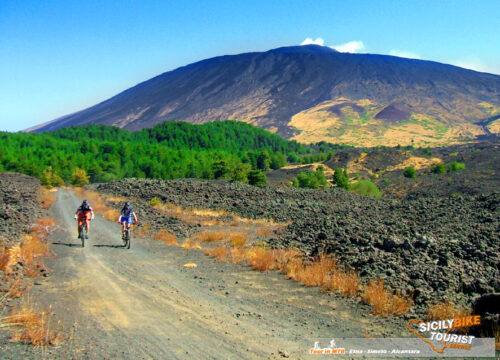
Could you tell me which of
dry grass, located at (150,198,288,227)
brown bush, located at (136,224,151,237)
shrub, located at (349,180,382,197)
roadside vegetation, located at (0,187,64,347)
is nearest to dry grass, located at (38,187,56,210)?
dry grass, located at (150,198,288,227)

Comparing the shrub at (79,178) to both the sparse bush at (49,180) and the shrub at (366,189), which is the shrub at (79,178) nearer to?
the sparse bush at (49,180)

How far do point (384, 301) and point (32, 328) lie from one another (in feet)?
18.1

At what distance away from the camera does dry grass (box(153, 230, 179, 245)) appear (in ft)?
47.0

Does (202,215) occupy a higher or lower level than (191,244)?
lower

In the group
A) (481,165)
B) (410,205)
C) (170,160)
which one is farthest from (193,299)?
(170,160)

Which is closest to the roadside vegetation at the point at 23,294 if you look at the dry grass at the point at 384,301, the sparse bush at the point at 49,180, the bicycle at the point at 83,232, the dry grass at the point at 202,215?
the bicycle at the point at 83,232

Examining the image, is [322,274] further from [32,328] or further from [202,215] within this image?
[202,215]

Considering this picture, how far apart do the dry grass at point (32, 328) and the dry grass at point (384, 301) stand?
5025 millimetres

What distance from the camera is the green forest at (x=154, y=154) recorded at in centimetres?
7738

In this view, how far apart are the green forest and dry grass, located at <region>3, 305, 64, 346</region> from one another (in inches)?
1962

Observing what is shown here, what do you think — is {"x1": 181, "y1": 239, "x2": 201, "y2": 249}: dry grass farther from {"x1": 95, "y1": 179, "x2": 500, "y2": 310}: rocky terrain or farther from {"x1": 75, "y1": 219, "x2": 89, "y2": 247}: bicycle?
{"x1": 75, "y1": 219, "x2": 89, "y2": 247}: bicycle

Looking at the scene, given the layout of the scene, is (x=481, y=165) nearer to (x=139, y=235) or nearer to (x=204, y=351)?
(x=139, y=235)

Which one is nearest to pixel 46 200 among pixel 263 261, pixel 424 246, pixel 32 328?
pixel 263 261

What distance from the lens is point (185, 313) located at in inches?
253
